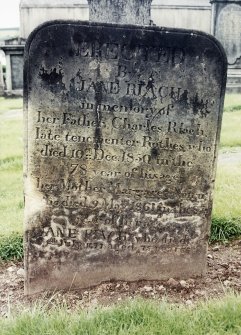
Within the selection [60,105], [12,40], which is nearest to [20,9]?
[12,40]

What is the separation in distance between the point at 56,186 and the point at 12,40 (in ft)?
60.6

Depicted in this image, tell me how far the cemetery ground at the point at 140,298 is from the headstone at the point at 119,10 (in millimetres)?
3350

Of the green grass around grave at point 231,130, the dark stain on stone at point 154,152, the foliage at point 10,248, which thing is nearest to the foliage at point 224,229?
the dark stain on stone at point 154,152

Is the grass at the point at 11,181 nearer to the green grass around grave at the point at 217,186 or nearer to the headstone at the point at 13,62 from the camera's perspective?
the green grass around grave at the point at 217,186

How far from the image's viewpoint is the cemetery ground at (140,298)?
8.98 ft

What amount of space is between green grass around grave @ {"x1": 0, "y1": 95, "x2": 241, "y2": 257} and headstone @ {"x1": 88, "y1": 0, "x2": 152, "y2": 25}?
265 cm

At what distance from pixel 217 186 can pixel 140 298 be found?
2616 millimetres

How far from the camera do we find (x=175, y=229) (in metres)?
3.74

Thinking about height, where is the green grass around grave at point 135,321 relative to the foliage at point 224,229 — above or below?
above

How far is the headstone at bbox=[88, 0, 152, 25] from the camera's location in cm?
777

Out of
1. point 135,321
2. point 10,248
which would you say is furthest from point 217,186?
point 135,321

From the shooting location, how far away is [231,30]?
17203mm

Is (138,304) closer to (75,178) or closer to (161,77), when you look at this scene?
(75,178)

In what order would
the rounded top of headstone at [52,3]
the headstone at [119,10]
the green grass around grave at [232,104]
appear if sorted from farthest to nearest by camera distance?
1. the rounded top of headstone at [52,3]
2. the green grass around grave at [232,104]
3. the headstone at [119,10]
